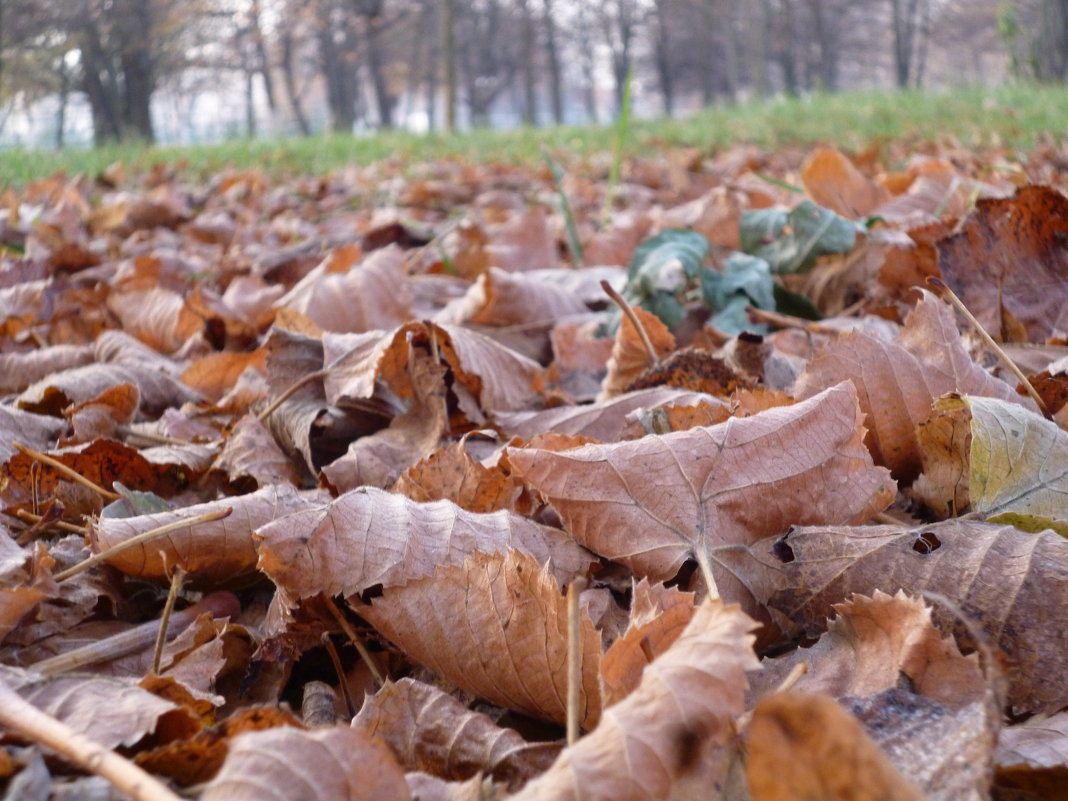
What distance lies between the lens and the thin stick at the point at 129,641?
0.77 meters

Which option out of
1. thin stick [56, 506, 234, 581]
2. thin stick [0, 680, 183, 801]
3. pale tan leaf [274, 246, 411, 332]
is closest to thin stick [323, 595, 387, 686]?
thin stick [56, 506, 234, 581]

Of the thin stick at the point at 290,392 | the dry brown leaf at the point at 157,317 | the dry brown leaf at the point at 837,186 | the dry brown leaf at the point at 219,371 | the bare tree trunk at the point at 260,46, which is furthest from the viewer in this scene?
the bare tree trunk at the point at 260,46

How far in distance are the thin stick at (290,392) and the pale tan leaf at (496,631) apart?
51 cm

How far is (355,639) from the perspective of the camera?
2.76 feet

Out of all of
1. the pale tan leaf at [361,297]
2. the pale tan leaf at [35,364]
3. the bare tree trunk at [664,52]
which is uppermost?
the bare tree trunk at [664,52]

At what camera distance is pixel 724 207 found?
2.14m

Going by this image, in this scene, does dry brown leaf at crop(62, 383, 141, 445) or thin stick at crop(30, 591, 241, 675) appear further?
dry brown leaf at crop(62, 383, 141, 445)

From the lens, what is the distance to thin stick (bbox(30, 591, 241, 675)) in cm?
77

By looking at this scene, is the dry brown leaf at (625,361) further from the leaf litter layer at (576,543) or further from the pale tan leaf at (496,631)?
the pale tan leaf at (496,631)

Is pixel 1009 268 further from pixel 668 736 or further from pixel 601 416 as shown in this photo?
pixel 668 736

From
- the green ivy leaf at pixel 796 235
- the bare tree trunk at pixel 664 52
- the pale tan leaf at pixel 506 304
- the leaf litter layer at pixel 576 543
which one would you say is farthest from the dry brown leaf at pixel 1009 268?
the bare tree trunk at pixel 664 52

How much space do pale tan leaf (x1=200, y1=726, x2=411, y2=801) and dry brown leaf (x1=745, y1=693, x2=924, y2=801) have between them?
228 mm

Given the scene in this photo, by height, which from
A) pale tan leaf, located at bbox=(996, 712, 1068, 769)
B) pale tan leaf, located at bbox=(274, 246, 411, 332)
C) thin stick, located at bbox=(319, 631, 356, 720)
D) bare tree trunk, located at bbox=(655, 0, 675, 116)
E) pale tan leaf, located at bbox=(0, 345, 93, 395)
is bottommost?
thin stick, located at bbox=(319, 631, 356, 720)

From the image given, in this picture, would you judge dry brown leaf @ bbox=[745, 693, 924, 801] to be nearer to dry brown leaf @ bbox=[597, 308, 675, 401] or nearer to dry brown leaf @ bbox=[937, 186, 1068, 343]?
dry brown leaf @ bbox=[597, 308, 675, 401]
